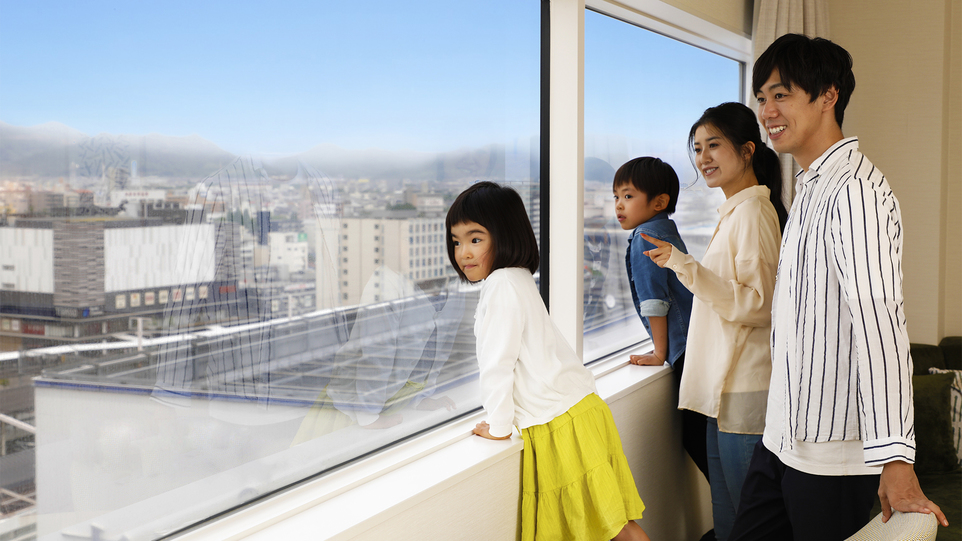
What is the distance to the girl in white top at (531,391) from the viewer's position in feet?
4.85

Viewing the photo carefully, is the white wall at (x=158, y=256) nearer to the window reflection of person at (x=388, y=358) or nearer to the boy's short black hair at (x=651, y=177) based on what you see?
the window reflection of person at (x=388, y=358)

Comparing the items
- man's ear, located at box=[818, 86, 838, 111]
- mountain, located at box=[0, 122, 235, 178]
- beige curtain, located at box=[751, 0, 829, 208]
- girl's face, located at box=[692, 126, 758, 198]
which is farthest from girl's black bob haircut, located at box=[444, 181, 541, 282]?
beige curtain, located at box=[751, 0, 829, 208]

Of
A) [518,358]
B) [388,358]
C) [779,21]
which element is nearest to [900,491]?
[518,358]

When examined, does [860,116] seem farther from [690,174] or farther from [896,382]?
[896,382]

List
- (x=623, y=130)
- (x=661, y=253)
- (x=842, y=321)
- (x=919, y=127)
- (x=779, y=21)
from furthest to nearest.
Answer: (x=919, y=127) → (x=779, y=21) → (x=623, y=130) → (x=661, y=253) → (x=842, y=321)

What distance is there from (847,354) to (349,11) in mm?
1244

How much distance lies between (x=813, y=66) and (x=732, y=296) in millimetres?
670

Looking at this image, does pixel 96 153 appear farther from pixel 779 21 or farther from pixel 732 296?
pixel 779 21

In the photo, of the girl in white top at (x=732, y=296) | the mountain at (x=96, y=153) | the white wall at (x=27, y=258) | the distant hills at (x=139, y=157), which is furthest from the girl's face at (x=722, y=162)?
the white wall at (x=27, y=258)

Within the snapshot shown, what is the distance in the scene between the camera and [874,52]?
10.8 ft

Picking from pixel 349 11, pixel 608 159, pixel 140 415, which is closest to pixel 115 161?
pixel 140 415

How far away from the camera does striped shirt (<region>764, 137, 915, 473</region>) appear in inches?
44.2

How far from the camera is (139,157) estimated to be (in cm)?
98

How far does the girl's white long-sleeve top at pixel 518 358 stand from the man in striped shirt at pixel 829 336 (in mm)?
494
